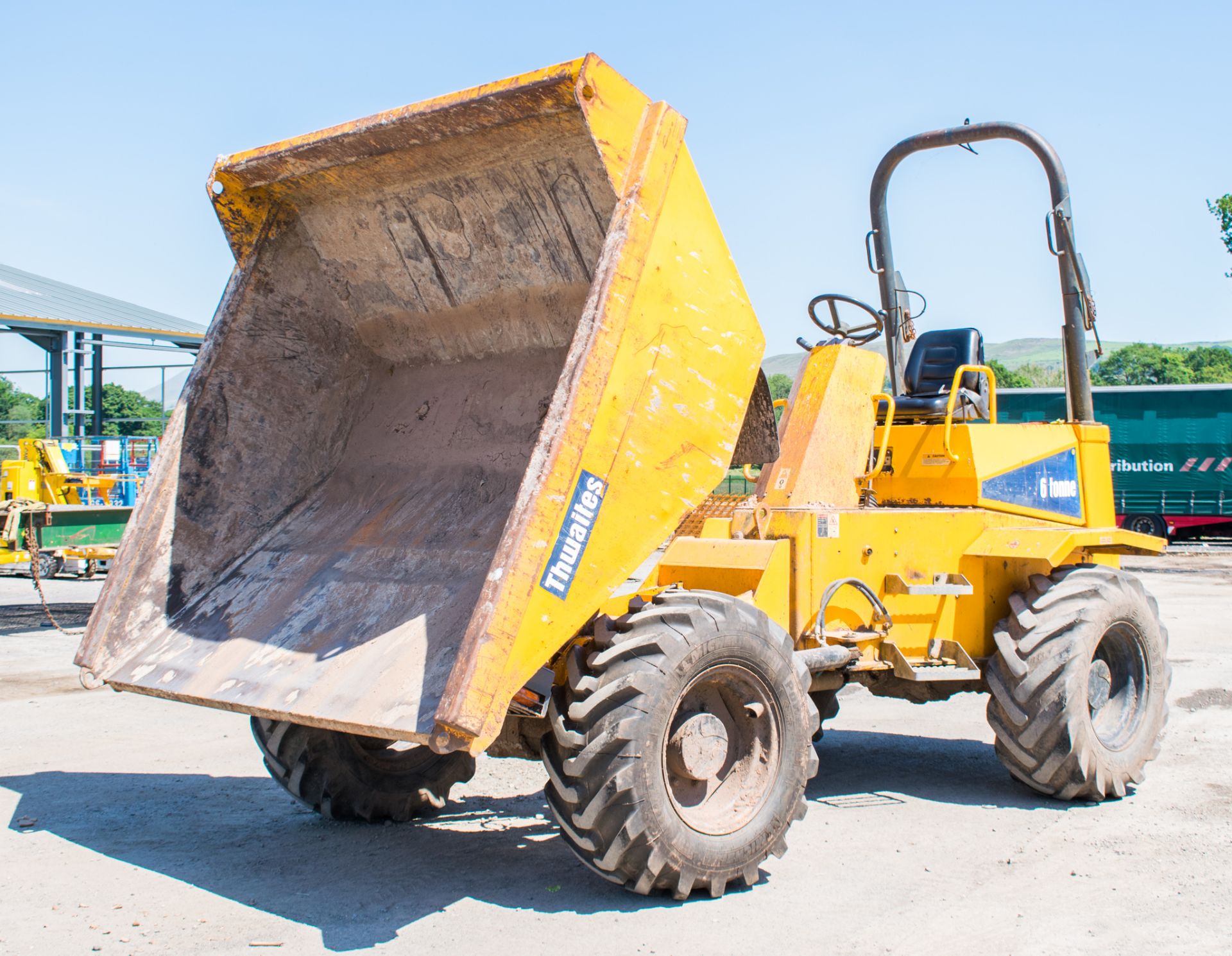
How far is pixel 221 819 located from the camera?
5.56m

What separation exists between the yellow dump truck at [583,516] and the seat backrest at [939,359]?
0.02 meters

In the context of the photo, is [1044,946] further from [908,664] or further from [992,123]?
[992,123]

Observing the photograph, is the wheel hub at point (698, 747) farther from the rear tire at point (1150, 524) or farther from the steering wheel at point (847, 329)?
the rear tire at point (1150, 524)

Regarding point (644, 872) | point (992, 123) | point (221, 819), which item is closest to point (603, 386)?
point (644, 872)

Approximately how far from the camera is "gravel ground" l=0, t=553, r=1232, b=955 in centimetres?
397

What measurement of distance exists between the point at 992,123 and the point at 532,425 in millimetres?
3505

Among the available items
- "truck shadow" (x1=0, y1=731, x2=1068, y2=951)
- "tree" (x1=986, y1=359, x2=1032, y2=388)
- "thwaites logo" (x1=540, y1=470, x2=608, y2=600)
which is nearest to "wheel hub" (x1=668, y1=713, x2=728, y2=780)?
"truck shadow" (x1=0, y1=731, x2=1068, y2=951)

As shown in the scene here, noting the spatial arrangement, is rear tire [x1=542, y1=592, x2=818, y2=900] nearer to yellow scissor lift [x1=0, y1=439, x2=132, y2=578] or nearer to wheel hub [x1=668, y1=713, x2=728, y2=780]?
wheel hub [x1=668, y1=713, x2=728, y2=780]

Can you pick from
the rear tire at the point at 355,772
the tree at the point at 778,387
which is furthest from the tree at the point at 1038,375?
the rear tire at the point at 355,772

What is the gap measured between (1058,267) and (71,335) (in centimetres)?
2472

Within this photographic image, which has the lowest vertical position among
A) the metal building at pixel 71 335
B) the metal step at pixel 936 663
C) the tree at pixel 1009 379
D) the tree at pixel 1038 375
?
the metal step at pixel 936 663

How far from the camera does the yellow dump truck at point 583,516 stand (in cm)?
407

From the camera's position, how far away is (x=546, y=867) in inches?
187

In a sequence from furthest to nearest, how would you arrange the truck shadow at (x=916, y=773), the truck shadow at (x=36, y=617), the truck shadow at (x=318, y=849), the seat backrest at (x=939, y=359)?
the truck shadow at (x=36, y=617) → the seat backrest at (x=939, y=359) → the truck shadow at (x=916, y=773) → the truck shadow at (x=318, y=849)
